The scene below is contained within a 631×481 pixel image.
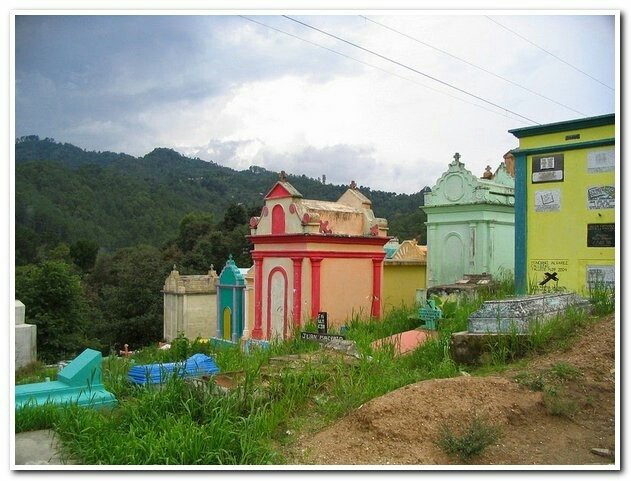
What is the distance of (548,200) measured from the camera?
9812 millimetres

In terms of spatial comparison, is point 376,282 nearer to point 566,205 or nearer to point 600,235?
point 566,205

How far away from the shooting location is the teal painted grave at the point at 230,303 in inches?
681

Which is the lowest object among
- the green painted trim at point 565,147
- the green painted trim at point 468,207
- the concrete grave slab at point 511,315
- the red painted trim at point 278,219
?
the concrete grave slab at point 511,315

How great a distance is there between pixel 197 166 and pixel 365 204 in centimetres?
4440

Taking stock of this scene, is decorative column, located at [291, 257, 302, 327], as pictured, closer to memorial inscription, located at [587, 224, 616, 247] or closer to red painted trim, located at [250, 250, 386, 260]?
red painted trim, located at [250, 250, 386, 260]

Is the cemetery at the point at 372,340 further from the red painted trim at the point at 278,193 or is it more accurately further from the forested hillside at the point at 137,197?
the forested hillside at the point at 137,197

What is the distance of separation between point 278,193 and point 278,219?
0.55 metres

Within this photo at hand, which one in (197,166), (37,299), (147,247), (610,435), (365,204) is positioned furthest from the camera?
(197,166)

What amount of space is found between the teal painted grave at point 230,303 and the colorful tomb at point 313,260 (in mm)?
4438

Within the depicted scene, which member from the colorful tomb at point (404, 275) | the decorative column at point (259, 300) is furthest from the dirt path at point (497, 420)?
the colorful tomb at point (404, 275)
